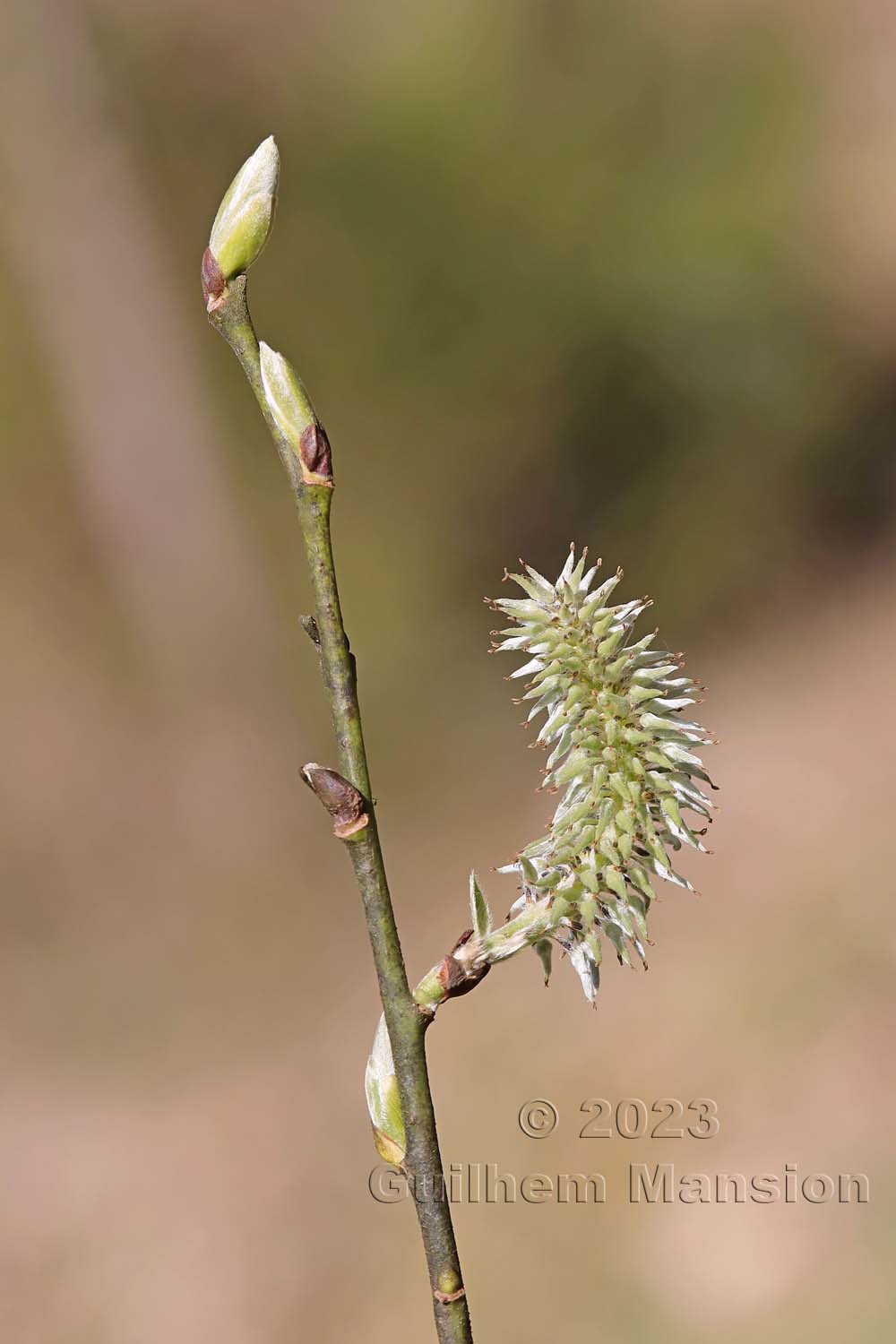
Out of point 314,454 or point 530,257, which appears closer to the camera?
point 314,454

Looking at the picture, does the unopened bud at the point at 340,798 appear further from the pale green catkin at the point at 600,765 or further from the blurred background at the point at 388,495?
the blurred background at the point at 388,495

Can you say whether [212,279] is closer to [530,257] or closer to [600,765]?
[600,765]

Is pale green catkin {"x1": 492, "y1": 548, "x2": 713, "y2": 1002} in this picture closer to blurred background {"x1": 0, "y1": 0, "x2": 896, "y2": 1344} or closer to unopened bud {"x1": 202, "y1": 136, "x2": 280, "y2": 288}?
unopened bud {"x1": 202, "y1": 136, "x2": 280, "y2": 288}

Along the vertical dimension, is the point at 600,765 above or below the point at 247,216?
below

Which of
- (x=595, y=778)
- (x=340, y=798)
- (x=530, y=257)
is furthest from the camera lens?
(x=530, y=257)

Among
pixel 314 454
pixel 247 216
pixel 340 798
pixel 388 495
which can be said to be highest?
pixel 388 495

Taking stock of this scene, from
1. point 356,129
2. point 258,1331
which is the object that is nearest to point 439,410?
point 356,129

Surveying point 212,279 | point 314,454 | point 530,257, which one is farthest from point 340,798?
point 530,257

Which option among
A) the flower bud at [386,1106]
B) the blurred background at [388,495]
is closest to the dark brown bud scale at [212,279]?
the flower bud at [386,1106]
